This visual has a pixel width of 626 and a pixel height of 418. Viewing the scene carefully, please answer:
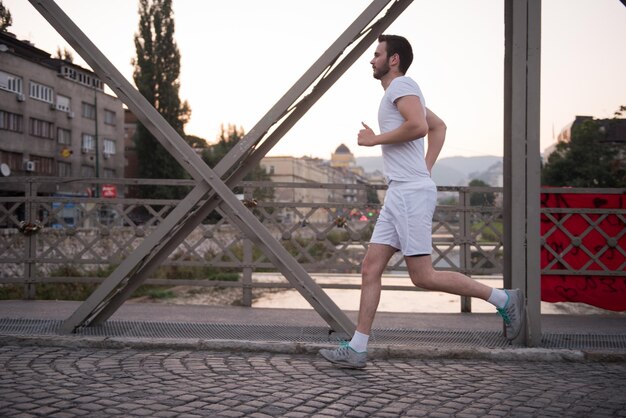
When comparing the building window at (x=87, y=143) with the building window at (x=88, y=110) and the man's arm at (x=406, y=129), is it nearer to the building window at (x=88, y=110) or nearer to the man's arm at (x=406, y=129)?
the building window at (x=88, y=110)

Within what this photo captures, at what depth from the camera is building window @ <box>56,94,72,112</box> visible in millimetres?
63656

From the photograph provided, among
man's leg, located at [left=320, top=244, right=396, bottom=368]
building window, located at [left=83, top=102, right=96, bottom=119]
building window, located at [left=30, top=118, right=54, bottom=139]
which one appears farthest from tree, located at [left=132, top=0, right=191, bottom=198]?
man's leg, located at [left=320, top=244, right=396, bottom=368]

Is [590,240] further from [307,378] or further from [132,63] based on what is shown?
[132,63]

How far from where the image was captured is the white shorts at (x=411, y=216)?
483cm

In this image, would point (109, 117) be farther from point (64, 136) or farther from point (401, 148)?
point (401, 148)

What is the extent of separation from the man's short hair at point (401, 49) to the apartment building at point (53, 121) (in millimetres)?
43235

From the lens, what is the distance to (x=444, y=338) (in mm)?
6059

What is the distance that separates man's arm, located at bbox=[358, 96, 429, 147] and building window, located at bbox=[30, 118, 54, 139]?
5687 cm

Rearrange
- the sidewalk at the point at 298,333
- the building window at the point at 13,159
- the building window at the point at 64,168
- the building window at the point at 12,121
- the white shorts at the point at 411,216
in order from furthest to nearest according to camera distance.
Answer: the building window at the point at 64,168
the building window at the point at 12,121
the building window at the point at 13,159
the sidewalk at the point at 298,333
the white shorts at the point at 411,216

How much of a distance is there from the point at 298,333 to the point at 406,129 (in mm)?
2098

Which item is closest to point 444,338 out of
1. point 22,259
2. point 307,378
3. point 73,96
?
point 307,378

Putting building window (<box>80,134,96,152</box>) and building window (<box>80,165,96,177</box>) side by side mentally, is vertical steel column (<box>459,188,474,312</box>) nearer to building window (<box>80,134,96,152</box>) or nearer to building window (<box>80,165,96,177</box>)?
building window (<box>80,165,96,177</box>)

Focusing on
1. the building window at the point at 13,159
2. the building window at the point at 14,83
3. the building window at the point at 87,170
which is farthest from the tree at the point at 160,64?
the building window at the point at 87,170

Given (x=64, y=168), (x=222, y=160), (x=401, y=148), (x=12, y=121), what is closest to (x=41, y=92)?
(x=12, y=121)
